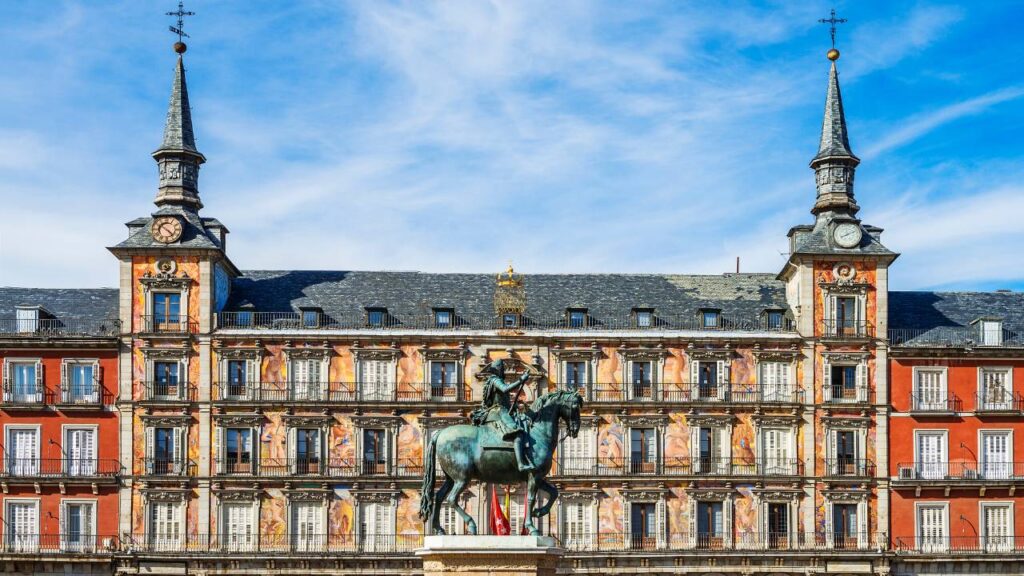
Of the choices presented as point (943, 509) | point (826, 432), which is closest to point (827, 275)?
point (826, 432)

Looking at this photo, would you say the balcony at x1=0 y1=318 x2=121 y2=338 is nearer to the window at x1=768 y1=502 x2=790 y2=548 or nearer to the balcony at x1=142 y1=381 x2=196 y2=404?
the balcony at x1=142 y1=381 x2=196 y2=404

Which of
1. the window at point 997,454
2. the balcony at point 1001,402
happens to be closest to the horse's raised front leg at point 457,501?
the window at point 997,454

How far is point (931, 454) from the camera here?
85375 millimetres

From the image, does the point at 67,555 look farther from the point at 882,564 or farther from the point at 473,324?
the point at 882,564

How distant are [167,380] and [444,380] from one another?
15.3m

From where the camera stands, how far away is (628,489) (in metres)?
84.4

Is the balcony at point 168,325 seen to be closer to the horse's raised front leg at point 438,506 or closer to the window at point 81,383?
the window at point 81,383

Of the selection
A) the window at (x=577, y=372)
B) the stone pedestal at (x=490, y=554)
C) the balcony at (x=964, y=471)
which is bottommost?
the balcony at (x=964, y=471)

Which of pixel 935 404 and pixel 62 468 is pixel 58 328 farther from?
pixel 935 404

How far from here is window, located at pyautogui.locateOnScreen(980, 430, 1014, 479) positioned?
279 feet

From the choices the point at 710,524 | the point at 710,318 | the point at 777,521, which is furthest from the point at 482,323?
the point at 777,521

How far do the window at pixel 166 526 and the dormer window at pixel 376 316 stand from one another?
1447 centimetres

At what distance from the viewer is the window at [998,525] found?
3322 inches

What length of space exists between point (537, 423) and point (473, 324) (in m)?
47.4
